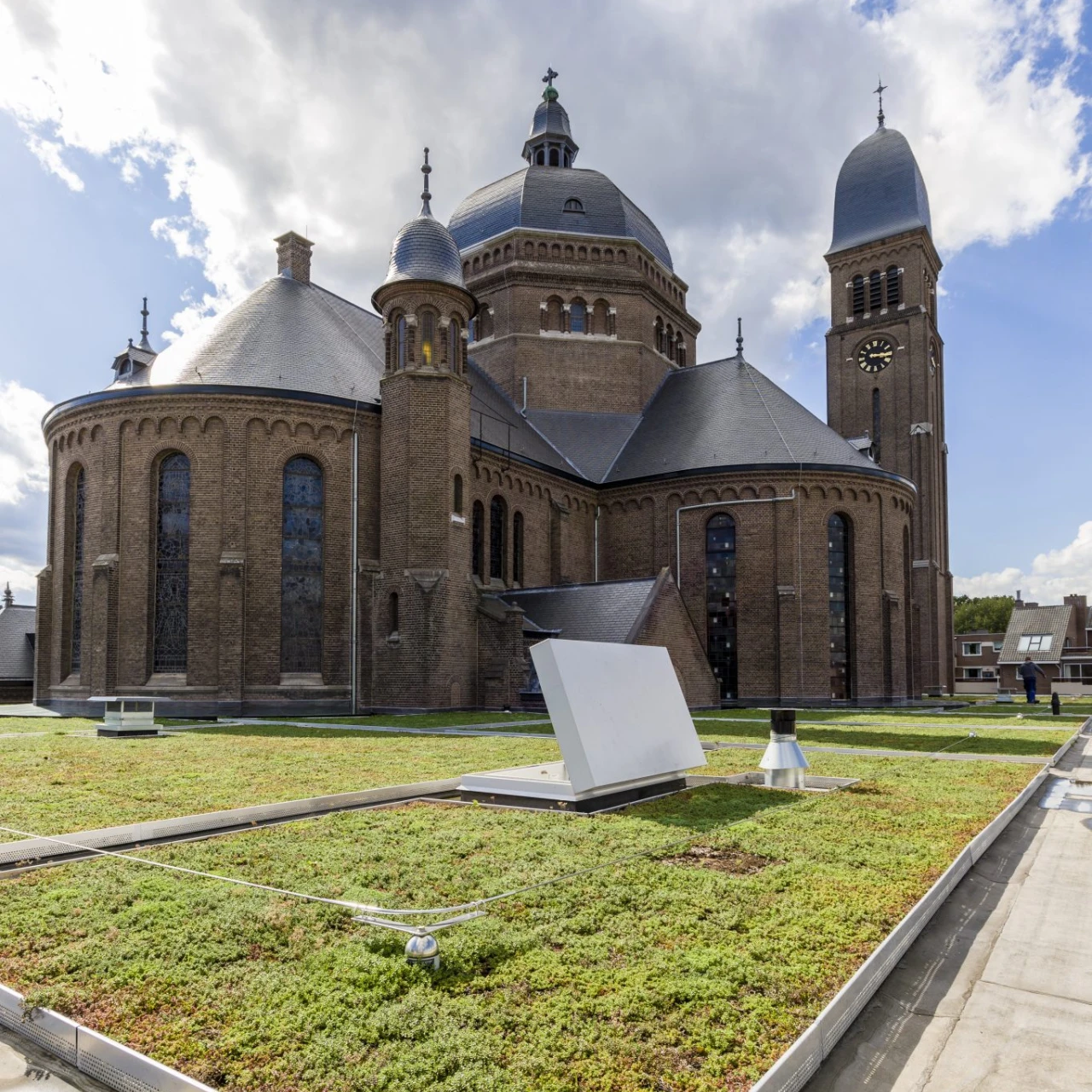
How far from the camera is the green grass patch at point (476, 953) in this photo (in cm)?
374

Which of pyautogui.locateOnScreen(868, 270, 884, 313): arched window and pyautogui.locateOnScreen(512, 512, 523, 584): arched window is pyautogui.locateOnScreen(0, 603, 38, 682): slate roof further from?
pyautogui.locateOnScreen(868, 270, 884, 313): arched window

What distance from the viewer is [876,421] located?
47656mm

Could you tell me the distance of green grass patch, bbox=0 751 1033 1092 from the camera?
12.3 feet

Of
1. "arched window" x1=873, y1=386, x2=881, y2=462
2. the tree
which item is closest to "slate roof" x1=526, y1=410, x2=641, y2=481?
"arched window" x1=873, y1=386, x2=881, y2=462

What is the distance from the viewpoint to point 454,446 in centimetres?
2748

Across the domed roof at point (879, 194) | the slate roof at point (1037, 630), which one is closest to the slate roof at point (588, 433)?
the domed roof at point (879, 194)

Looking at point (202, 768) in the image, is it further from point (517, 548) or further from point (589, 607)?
point (517, 548)

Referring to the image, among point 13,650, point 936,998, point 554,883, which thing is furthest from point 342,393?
point 936,998

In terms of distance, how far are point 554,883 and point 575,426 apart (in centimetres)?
3364

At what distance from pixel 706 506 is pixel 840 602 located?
6346mm

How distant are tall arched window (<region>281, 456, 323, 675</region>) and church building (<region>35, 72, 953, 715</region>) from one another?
8cm

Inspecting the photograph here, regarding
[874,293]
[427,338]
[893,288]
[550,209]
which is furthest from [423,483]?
[893,288]

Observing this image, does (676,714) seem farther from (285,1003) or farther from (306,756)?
(285,1003)

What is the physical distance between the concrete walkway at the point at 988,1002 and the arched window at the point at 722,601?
87.5 ft
